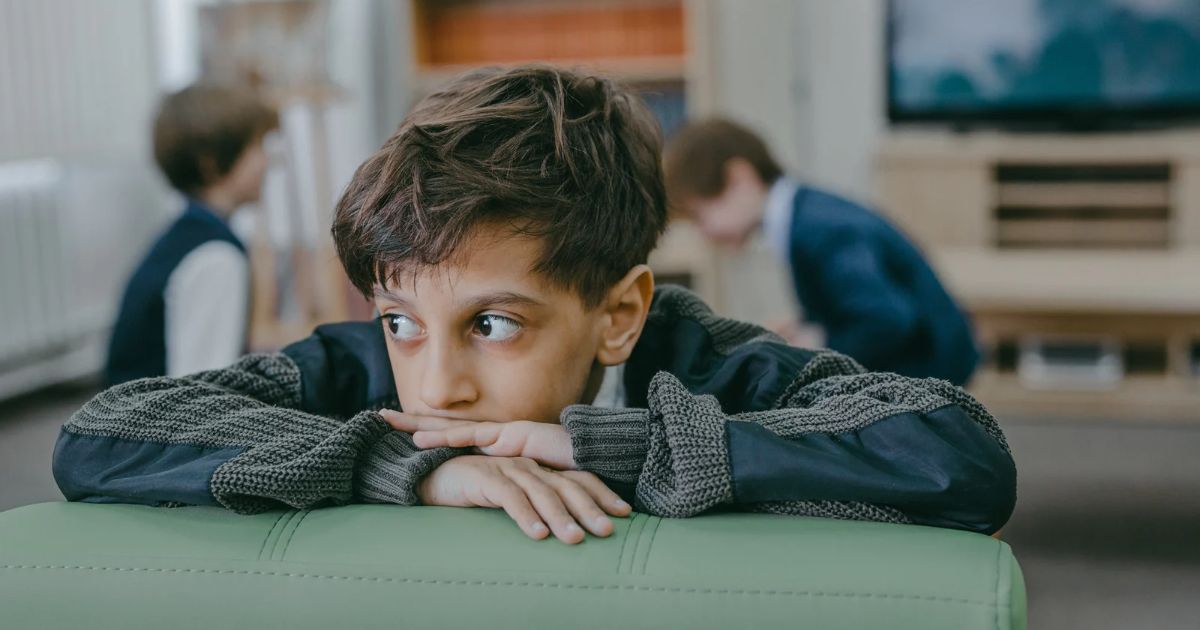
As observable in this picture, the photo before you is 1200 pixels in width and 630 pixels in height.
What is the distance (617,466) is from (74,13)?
13.1ft

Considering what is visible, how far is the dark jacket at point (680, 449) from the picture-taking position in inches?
31.5

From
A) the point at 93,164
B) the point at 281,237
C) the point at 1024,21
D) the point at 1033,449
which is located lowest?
the point at 1033,449

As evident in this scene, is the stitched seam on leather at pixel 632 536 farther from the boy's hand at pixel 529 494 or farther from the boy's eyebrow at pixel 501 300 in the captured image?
the boy's eyebrow at pixel 501 300

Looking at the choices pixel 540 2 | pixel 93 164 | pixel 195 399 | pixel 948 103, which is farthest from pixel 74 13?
pixel 195 399

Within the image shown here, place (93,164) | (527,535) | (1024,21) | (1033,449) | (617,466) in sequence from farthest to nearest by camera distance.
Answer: (93,164)
(1024,21)
(1033,449)
(617,466)
(527,535)

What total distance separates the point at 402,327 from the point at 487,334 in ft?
0.26

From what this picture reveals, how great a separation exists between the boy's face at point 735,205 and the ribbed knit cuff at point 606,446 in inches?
75.2

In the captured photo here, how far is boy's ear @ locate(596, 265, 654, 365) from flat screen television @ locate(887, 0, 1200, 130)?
3398 millimetres

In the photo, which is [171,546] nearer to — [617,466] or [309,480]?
[309,480]

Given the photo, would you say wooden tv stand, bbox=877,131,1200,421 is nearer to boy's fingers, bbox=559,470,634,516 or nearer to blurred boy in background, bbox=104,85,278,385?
blurred boy in background, bbox=104,85,278,385

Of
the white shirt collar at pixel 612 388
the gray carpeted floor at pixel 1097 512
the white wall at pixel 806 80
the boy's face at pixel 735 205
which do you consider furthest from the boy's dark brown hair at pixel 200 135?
the white wall at pixel 806 80

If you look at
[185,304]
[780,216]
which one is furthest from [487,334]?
[780,216]

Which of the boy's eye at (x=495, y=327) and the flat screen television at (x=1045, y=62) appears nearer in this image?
the boy's eye at (x=495, y=327)

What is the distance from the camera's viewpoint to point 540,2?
4.60 meters
